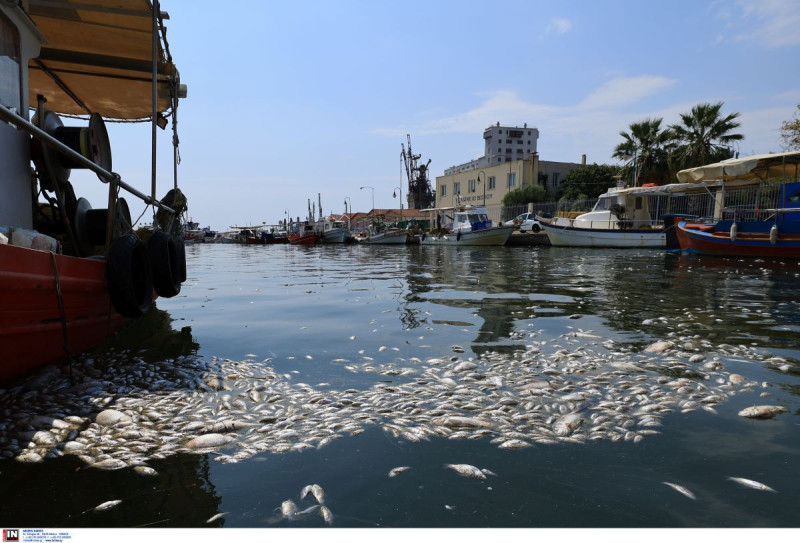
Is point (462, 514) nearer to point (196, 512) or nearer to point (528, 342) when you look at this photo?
point (196, 512)

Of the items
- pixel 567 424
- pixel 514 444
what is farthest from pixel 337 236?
pixel 514 444

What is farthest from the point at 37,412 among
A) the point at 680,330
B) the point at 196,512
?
the point at 680,330

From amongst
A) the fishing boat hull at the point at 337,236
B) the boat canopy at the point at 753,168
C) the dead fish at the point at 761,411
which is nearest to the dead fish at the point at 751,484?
the dead fish at the point at 761,411

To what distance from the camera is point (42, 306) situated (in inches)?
186

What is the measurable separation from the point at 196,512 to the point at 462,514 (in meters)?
1.46

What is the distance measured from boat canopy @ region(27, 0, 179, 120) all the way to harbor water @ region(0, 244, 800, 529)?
4787mm

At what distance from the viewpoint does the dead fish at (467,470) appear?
3013mm

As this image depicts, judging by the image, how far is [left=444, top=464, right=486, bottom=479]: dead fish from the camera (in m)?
3.01

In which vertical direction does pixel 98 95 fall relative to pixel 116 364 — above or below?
above

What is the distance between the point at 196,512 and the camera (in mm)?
2652

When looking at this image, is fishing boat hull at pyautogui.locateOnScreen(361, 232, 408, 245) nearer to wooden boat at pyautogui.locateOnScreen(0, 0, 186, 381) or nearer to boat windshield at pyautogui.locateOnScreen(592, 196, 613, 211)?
boat windshield at pyautogui.locateOnScreen(592, 196, 613, 211)

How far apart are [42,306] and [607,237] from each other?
33.9 metres

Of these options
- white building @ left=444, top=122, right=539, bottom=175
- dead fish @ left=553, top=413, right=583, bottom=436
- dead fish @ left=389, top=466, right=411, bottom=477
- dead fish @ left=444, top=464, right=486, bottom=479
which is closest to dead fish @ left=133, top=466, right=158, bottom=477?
dead fish @ left=389, top=466, right=411, bottom=477

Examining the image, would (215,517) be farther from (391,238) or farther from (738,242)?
(391,238)
